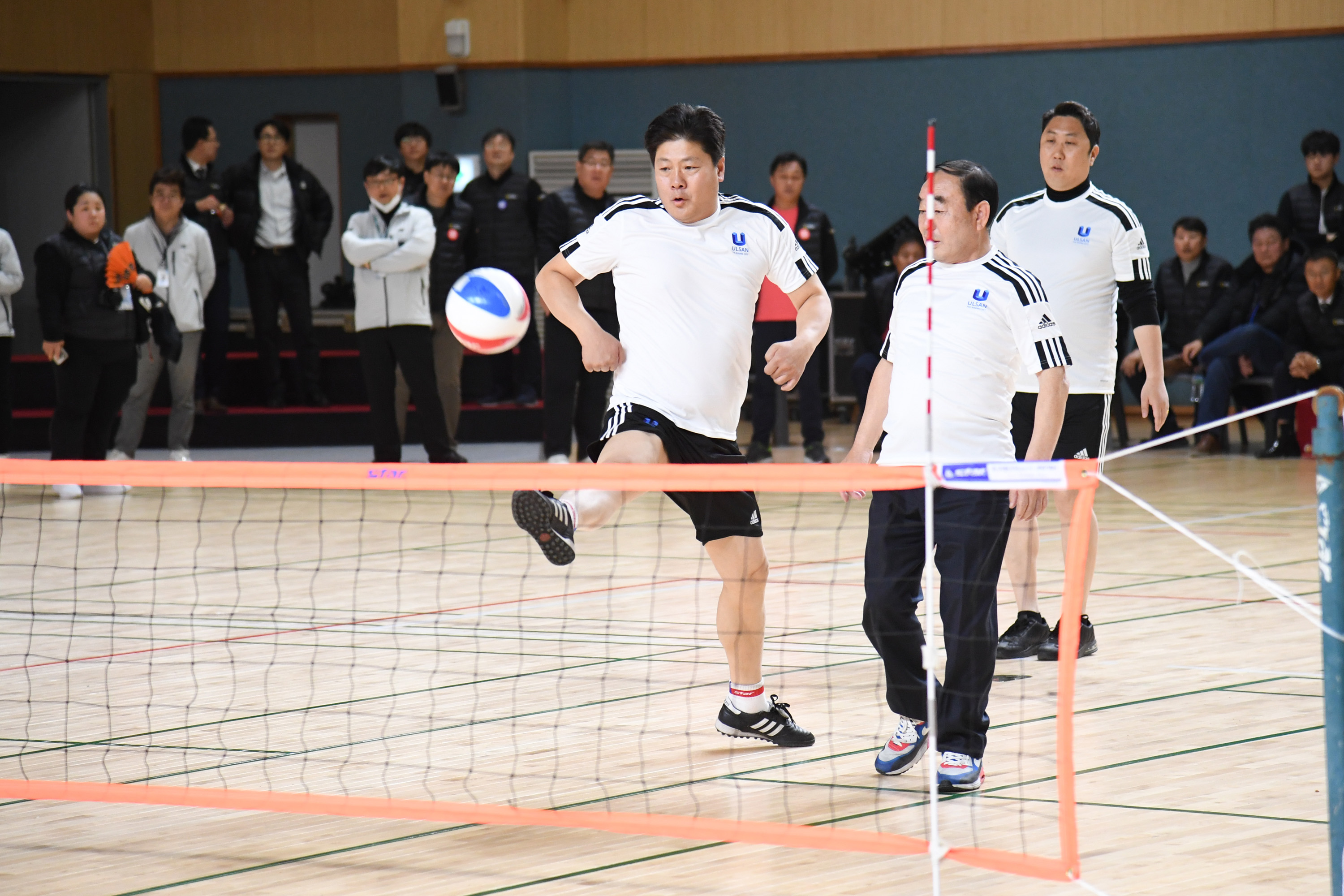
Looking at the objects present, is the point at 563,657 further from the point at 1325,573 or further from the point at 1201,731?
the point at 1325,573

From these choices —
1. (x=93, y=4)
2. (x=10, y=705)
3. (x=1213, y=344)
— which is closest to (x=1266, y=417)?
(x=1213, y=344)

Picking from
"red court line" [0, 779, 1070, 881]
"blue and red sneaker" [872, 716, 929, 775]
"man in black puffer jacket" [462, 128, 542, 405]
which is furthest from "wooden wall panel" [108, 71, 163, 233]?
"blue and red sneaker" [872, 716, 929, 775]

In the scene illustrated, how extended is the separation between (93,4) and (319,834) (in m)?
15.6

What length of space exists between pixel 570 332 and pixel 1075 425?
581 centimetres

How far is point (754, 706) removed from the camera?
4855mm

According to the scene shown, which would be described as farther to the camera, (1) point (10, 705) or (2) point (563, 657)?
(2) point (563, 657)

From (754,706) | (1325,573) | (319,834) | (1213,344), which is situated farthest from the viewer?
(1213,344)

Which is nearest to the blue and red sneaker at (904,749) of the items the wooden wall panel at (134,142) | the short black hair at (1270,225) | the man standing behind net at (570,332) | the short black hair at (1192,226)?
the man standing behind net at (570,332)

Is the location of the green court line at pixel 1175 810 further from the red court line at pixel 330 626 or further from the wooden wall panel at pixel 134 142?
the wooden wall panel at pixel 134 142

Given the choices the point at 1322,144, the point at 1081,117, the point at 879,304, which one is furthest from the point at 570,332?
the point at 1322,144

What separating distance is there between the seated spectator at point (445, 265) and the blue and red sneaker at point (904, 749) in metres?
7.84

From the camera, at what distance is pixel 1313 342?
12.9m

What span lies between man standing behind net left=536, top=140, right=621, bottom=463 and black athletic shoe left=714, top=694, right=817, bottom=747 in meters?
6.42

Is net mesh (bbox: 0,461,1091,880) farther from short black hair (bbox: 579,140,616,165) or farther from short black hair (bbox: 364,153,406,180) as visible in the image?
short black hair (bbox: 579,140,616,165)
